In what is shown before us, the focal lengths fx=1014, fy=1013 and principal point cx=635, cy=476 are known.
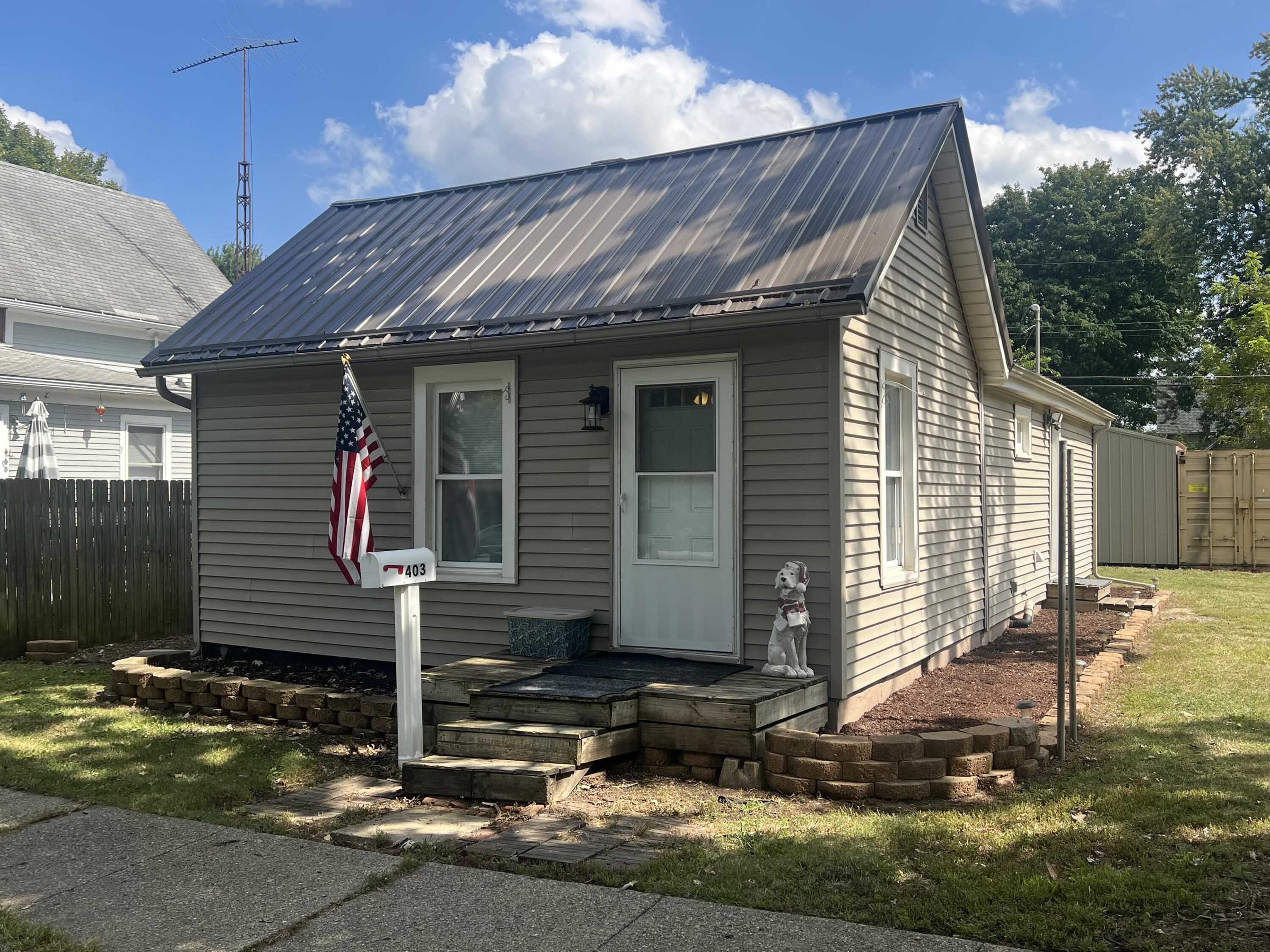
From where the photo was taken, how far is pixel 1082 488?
1734cm

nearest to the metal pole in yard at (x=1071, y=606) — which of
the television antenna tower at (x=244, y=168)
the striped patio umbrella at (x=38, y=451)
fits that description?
the striped patio umbrella at (x=38, y=451)

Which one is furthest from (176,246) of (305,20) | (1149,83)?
(1149,83)

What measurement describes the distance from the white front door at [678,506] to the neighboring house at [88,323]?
9.08 meters

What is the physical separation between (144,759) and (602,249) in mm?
5080

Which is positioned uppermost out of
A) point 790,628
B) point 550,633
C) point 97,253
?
point 97,253

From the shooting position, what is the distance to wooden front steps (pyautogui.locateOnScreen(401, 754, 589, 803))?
5.51m

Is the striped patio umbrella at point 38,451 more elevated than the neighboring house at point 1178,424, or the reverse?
the neighboring house at point 1178,424

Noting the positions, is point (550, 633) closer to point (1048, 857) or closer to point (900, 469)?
point (900, 469)

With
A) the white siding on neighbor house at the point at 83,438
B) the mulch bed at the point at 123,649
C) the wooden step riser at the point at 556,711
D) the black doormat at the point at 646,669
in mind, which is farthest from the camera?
the white siding on neighbor house at the point at 83,438

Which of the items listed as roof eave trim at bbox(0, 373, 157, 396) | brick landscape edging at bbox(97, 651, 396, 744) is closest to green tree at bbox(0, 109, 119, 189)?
roof eave trim at bbox(0, 373, 157, 396)

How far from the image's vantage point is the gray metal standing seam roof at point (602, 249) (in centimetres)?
709

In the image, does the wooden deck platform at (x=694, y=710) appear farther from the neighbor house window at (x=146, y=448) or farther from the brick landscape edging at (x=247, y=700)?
the neighbor house window at (x=146, y=448)

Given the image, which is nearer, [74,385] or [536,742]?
[536,742]

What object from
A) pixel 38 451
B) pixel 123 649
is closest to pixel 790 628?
pixel 123 649
